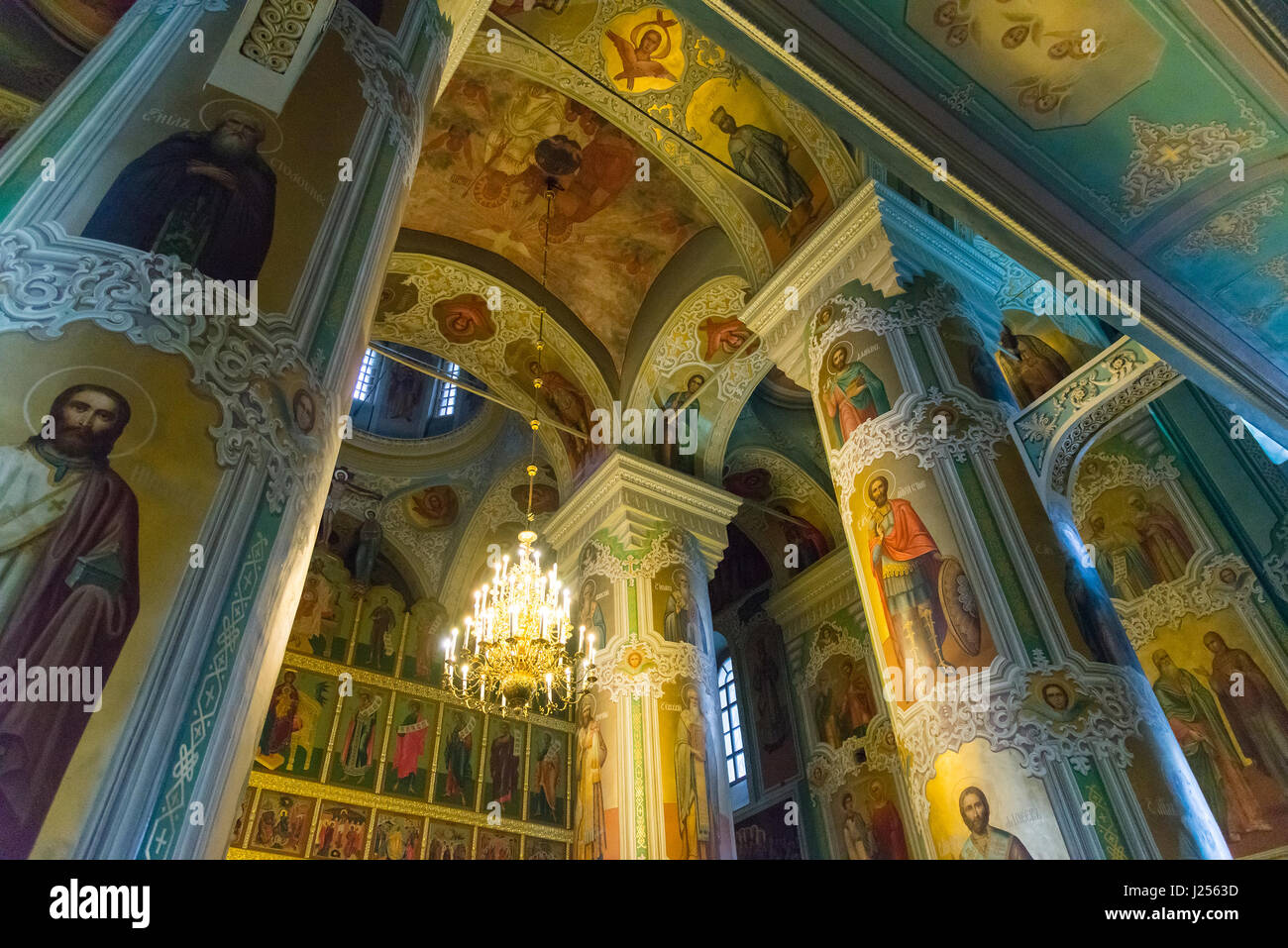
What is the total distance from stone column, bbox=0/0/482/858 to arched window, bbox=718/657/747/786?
12.4 m

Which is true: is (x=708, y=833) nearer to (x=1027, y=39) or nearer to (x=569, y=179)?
(x=1027, y=39)

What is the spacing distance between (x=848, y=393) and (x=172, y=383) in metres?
5.84

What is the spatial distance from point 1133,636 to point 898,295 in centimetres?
572

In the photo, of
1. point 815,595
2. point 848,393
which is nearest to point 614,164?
point 848,393

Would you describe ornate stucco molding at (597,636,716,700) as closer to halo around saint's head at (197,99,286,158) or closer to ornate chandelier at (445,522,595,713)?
ornate chandelier at (445,522,595,713)

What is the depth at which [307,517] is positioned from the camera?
9.97 ft

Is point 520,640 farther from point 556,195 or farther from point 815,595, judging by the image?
point 815,595

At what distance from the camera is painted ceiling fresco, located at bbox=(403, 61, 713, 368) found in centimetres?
965

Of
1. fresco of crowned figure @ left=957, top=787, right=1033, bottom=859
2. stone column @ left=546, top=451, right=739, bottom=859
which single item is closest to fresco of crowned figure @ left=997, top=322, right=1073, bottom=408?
stone column @ left=546, top=451, right=739, bottom=859

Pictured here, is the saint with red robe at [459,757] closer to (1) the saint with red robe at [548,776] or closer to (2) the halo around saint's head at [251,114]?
(1) the saint with red robe at [548,776]

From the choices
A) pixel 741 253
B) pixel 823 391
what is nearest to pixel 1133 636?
pixel 823 391

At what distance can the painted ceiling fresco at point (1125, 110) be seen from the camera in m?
4.51

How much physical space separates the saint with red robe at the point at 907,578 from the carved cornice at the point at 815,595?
6654mm
